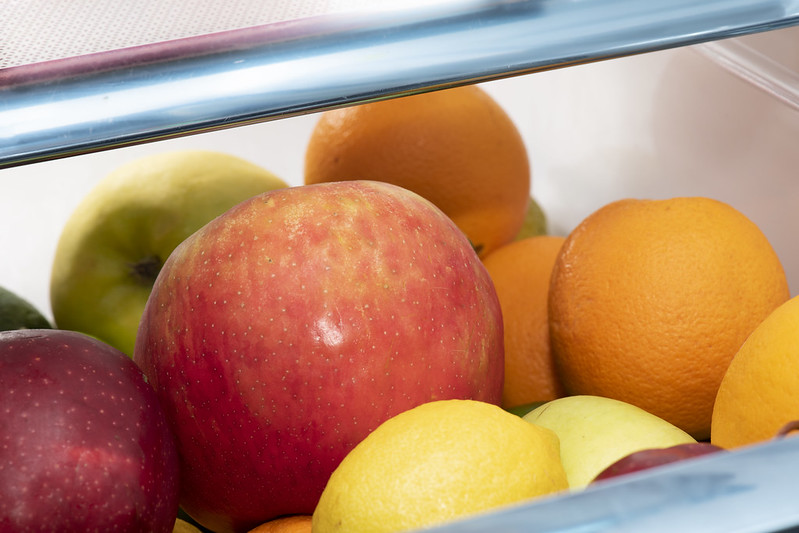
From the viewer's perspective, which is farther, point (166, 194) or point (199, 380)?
point (166, 194)

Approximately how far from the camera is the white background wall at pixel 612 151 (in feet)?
2.31

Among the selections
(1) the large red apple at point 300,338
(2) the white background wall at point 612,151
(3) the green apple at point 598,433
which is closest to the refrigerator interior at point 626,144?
(2) the white background wall at point 612,151

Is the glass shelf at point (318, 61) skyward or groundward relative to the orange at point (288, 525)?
skyward

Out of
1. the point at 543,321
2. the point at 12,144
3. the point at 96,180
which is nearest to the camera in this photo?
the point at 12,144

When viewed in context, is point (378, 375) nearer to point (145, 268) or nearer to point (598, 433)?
point (598, 433)

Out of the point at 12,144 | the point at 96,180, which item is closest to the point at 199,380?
the point at 12,144

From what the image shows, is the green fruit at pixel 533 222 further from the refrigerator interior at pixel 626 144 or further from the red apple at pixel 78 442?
the red apple at pixel 78 442

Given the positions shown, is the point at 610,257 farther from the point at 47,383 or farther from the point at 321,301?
the point at 47,383

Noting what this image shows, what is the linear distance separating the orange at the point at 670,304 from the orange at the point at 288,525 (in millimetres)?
217

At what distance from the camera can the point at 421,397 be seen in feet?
1.57

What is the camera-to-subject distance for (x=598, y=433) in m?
0.47

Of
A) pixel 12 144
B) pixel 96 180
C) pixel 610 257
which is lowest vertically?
pixel 96 180

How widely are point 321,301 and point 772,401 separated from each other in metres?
0.24

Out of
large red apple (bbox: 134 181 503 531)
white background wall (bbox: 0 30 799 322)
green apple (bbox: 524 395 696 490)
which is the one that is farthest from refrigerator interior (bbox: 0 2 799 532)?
green apple (bbox: 524 395 696 490)
